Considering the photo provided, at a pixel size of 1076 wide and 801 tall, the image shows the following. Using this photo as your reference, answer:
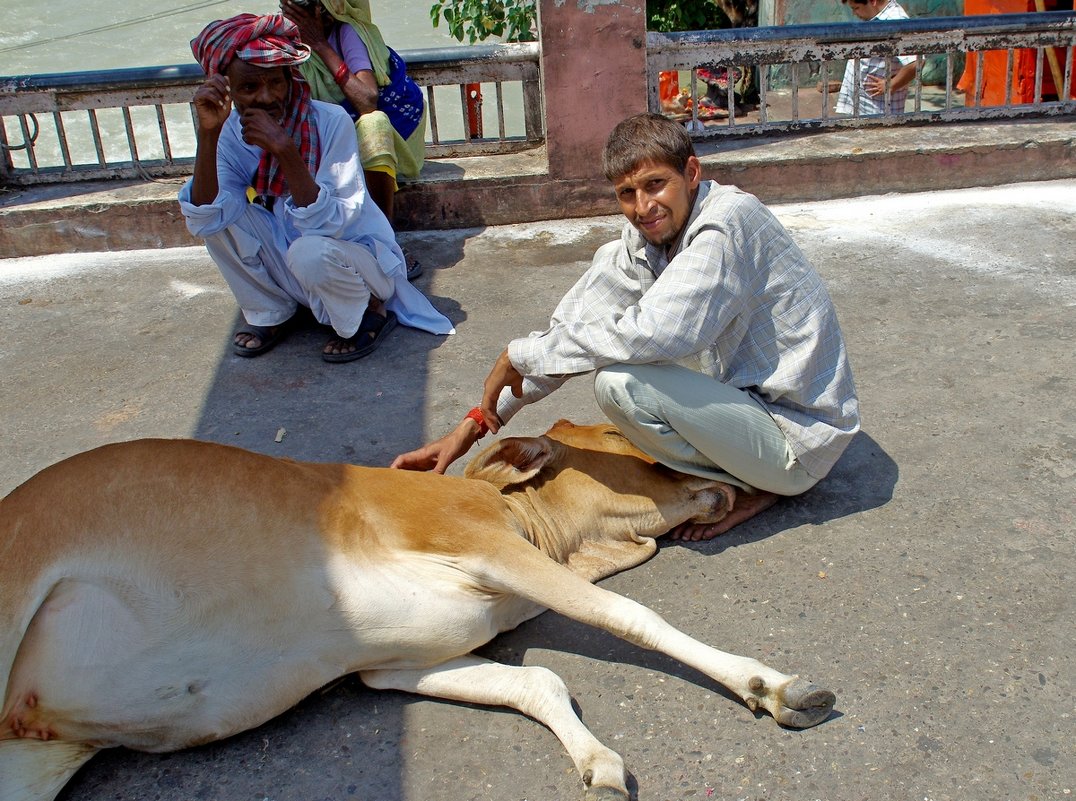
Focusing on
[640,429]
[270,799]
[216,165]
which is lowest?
[270,799]

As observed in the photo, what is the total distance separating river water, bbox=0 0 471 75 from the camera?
59.3 ft

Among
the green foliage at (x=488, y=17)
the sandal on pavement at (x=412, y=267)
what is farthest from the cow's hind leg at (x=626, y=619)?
the green foliage at (x=488, y=17)

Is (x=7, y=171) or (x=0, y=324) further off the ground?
Answer: (x=7, y=171)

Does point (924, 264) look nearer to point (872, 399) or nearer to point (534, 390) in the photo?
point (872, 399)

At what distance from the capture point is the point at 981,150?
20.7ft

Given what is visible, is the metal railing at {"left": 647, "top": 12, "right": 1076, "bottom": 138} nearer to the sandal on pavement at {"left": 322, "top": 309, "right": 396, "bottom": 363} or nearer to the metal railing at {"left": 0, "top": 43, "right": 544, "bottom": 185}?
the metal railing at {"left": 0, "top": 43, "right": 544, "bottom": 185}

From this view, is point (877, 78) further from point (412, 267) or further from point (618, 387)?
point (618, 387)

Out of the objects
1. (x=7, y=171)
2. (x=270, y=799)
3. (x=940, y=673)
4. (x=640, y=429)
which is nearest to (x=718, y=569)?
(x=640, y=429)

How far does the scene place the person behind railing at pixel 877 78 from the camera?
6918 mm

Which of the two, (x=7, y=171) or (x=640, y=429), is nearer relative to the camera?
(x=640, y=429)

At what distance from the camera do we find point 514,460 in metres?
3.32

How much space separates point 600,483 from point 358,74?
3.25m

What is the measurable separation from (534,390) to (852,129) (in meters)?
4.14

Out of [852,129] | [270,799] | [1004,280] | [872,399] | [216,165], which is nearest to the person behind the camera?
[270,799]
